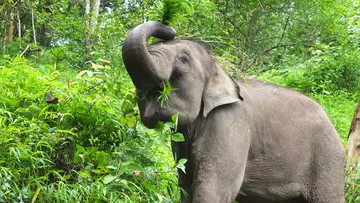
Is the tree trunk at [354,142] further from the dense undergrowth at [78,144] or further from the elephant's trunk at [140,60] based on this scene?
the elephant's trunk at [140,60]

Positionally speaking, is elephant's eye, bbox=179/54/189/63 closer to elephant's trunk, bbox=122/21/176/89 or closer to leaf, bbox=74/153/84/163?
elephant's trunk, bbox=122/21/176/89

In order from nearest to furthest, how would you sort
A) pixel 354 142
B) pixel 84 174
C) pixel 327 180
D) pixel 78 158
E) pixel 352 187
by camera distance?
pixel 84 174 → pixel 78 158 → pixel 327 180 → pixel 352 187 → pixel 354 142

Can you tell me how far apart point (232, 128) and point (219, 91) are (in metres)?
0.23

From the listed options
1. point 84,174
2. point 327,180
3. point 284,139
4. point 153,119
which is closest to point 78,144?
point 84,174

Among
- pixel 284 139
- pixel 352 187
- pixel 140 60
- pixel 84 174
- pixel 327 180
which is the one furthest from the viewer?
pixel 352 187

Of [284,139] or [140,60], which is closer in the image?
[140,60]

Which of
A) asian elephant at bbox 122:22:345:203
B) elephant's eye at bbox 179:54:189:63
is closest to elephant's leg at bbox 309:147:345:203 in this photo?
asian elephant at bbox 122:22:345:203

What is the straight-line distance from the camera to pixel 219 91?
12.1 ft

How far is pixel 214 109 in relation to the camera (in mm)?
3689

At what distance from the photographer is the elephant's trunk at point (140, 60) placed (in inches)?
126

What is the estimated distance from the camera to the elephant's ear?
12.0 ft

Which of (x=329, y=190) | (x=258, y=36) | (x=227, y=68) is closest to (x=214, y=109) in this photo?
(x=227, y=68)

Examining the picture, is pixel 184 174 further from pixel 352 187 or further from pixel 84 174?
pixel 352 187

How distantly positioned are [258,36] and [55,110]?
11282mm
